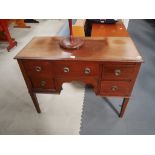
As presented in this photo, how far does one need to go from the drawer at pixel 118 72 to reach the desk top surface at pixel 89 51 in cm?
8

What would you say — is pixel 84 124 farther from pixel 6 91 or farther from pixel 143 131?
pixel 6 91

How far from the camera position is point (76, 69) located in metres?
1.20

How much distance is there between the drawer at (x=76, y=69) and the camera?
3.80 ft

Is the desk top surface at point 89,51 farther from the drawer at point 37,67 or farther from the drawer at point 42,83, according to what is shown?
the drawer at point 42,83

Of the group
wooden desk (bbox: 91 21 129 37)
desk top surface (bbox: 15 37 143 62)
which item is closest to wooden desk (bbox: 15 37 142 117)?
desk top surface (bbox: 15 37 143 62)

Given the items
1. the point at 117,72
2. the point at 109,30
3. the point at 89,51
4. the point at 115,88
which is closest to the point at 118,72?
the point at 117,72

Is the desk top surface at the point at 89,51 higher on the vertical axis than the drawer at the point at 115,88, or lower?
higher

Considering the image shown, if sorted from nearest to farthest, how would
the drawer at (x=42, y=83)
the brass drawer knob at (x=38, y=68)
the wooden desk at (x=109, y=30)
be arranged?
the brass drawer knob at (x=38, y=68) → the drawer at (x=42, y=83) → the wooden desk at (x=109, y=30)

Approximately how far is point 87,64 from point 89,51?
0.13 m

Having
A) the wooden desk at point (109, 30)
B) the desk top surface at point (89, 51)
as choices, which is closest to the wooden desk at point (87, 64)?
the desk top surface at point (89, 51)

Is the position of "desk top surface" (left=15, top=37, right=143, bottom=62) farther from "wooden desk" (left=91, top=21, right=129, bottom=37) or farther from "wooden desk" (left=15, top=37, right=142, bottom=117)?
"wooden desk" (left=91, top=21, right=129, bottom=37)
